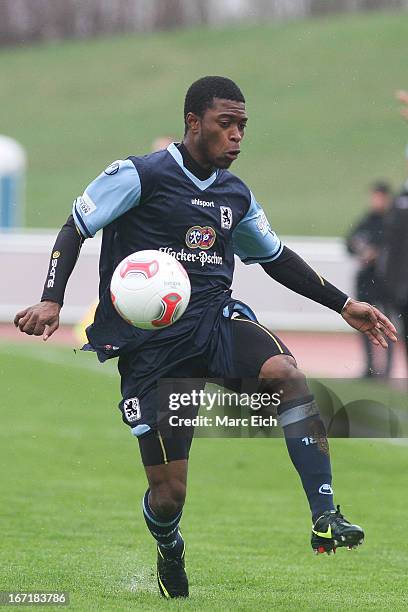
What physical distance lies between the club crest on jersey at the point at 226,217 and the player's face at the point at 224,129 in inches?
8.3

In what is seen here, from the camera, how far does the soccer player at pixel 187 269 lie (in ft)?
18.5

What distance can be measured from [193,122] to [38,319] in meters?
1.15

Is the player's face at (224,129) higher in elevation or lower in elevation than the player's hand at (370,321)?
higher

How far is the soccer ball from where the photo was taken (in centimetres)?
549

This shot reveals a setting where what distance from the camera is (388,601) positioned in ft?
19.9

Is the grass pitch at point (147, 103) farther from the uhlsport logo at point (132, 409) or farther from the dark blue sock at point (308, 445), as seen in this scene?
the dark blue sock at point (308, 445)

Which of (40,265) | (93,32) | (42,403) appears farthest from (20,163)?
(93,32)

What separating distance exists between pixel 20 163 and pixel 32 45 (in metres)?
17.1

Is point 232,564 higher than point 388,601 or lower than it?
lower

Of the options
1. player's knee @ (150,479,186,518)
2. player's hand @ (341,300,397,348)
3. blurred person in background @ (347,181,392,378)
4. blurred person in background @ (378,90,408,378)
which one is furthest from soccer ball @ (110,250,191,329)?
blurred person in background @ (347,181,392,378)

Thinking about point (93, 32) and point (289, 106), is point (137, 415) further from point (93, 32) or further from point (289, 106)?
point (289, 106)

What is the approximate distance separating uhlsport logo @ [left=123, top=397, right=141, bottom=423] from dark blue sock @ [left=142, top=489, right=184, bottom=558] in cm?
44

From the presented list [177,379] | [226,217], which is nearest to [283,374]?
[177,379]

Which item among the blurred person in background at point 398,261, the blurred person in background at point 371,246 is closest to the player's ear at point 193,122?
the blurred person in background at point 398,261
